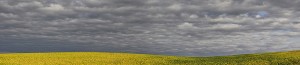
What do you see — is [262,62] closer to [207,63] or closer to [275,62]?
[275,62]

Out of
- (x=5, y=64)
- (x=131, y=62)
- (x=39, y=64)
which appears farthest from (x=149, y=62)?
(x=5, y=64)

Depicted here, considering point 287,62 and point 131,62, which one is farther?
point 131,62

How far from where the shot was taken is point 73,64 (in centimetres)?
5169

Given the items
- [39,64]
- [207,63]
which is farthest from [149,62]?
[39,64]

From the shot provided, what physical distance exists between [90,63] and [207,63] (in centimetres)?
1417

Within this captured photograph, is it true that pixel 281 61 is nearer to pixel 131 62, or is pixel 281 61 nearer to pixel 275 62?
pixel 275 62

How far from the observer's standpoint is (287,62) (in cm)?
4897

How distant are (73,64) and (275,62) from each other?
76.8 ft

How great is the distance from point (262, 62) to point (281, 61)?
2.15 meters

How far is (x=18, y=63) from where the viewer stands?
51.9m

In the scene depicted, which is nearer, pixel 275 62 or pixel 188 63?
pixel 275 62

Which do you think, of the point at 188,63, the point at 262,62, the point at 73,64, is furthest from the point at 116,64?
the point at 262,62

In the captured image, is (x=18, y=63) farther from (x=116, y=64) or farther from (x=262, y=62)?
(x=262, y=62)

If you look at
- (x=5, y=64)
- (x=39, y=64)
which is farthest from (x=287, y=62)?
(x=5, y=64)
